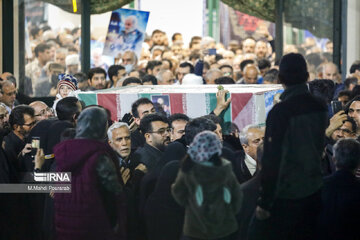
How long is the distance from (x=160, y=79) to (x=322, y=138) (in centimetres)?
687

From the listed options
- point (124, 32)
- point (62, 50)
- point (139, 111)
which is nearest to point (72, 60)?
point (62, 50)

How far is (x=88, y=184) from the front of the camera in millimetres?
6902

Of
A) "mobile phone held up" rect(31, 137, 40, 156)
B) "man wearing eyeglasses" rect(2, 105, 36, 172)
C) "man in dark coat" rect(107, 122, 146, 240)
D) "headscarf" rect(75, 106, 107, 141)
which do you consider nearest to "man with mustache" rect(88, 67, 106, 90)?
"man wearing eyeglasses" rect(2, 105, 36, 172)

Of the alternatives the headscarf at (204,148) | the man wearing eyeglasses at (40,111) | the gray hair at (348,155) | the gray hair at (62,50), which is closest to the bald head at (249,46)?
the gray hair at (62,50)

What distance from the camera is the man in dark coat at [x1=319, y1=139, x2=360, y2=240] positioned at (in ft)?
23.4

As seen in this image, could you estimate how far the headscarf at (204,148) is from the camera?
6637mm

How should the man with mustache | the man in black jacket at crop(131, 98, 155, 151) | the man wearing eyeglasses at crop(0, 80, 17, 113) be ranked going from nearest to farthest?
the man in black jacket at crop(131, 98, 155, 151) → the man wearing eyeglasses at crop(0, 80, 17, 113) → the man with mustache

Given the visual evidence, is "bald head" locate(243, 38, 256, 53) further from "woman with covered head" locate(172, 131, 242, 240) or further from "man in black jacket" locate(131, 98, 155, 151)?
"woman with covered head" locate(172, 131, 242, 240)

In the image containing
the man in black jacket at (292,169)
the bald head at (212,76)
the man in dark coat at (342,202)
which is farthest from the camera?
the bald head at (212,76)

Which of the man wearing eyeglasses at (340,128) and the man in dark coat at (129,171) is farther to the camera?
the man wearing eyeglasses at (340,128)

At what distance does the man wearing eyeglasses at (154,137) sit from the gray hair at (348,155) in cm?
166

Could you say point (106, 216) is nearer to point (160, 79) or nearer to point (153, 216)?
point (153, 216)

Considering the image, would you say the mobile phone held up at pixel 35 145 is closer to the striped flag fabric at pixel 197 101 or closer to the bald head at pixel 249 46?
the striped flag fabric at pixel 197 101

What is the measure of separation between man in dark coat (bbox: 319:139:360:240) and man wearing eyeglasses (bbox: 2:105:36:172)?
3168mm
